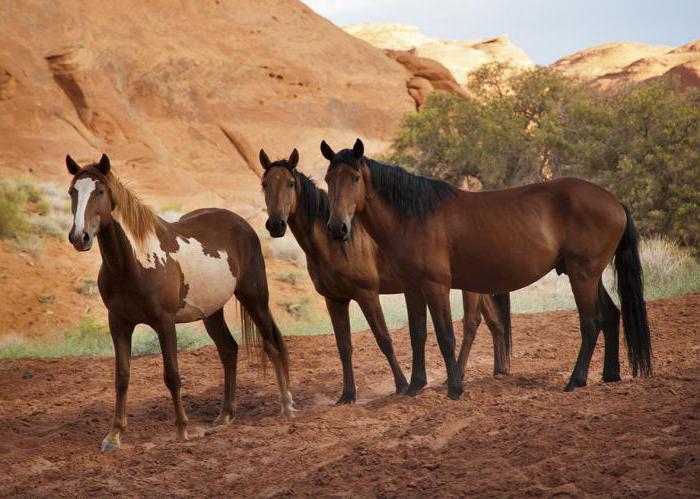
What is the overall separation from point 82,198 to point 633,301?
4.93m

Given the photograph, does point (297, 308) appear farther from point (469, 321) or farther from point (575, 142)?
point (469, 321)

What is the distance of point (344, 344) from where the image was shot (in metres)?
7.95

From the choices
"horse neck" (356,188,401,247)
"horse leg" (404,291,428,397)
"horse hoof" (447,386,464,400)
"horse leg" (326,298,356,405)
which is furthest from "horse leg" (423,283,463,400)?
"horse leg" (326,298,356,405)

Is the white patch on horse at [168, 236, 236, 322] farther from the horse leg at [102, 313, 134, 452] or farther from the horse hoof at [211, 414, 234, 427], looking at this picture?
the horse hoof at [211, 414, 234, 427]

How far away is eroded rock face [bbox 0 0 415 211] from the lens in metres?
28.5

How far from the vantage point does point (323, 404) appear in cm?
828

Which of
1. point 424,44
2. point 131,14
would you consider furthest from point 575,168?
point 424,44

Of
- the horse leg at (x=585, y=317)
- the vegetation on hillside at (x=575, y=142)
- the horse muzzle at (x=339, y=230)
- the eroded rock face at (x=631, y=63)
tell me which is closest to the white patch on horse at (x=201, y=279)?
the horse muzzle at (x=339, y=230)

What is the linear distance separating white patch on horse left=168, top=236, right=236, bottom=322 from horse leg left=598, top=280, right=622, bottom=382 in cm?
349

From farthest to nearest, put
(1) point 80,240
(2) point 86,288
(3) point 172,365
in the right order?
(2) point 86,288
(3) point 172,365
(1) point 80,240

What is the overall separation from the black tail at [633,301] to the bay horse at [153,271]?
324cm

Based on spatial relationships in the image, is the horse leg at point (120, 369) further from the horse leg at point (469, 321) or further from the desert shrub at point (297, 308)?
the desert shrub at point (297, 308)

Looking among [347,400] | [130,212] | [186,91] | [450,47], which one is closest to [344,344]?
[347,400]

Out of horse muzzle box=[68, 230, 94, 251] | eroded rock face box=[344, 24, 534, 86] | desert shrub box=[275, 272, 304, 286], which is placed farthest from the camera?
eroded rock face box=[344, 24, 534, 86]
